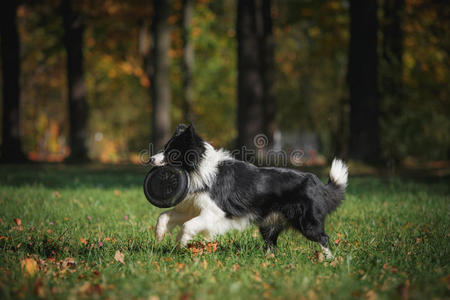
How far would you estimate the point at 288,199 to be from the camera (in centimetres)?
470

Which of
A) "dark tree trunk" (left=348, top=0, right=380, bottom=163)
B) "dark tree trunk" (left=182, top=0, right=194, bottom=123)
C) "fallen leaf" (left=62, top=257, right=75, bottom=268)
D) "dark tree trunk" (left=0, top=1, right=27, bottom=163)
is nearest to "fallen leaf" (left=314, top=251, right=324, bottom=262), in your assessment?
"fallen leaf" (left=62, top=257, right=75, bottom=268)

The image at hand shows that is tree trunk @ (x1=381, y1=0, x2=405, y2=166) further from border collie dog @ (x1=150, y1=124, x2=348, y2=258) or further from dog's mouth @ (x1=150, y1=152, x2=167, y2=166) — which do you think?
dog's mouth @ (x1=150, y1=152, x2=167, y2=166)

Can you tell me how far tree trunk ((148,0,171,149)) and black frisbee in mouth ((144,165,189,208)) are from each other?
12060 mm

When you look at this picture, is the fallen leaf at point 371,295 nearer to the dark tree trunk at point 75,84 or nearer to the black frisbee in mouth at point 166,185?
the black frisbee in mouth at point 166,185

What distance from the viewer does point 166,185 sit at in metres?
4.73

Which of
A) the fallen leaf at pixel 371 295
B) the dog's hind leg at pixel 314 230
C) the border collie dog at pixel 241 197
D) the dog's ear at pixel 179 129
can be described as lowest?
the fallen leaf at pixel 371 295

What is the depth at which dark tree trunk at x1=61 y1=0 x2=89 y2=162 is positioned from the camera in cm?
1692

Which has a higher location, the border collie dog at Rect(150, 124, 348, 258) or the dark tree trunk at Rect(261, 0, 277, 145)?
the dark tree trunk at Rect(261, 0, 277, 145)

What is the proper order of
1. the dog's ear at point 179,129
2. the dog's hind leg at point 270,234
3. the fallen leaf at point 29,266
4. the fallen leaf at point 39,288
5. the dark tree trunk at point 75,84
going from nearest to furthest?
the fallen leaf at point 39,288
the fallen leaf at point 29,266
the dog's hind leg at point 270,234
the dog's ear at point 179,129
the dark tree trunk at point 75,84

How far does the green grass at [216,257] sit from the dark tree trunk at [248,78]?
5.66m

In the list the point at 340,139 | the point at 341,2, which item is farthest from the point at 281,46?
the point at 340,139

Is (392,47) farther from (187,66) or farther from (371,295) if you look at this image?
(371,295)

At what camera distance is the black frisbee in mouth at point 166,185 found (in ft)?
15.1

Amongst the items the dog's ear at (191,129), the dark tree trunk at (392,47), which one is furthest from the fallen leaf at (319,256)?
the dark tree trunk at (392,47)
